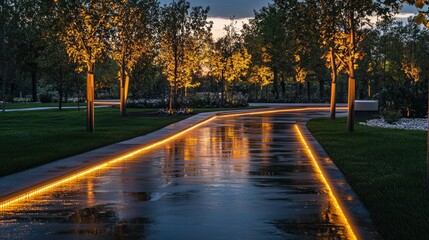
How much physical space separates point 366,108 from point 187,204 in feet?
116

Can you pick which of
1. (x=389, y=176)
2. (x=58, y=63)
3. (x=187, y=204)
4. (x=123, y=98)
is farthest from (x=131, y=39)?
(x=187, y=204)

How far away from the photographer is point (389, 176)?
13.8 metres

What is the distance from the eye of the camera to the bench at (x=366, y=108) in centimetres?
4434

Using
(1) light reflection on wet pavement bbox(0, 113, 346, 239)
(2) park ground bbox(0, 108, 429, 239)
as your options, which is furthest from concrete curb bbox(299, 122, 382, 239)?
(1) light reflection on wet pavement bbox(0, 113, 346, 239)

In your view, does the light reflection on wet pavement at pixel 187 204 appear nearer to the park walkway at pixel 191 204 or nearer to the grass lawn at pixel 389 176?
the park walkway at pixel 191 204

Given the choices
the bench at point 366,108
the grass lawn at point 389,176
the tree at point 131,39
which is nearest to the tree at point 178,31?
the tree at point 131,39

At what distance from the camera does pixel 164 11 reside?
1966 inches

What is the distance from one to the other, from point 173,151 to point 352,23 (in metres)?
12.0

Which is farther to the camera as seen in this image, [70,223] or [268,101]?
[268,101]

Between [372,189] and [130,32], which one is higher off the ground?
[130,32]

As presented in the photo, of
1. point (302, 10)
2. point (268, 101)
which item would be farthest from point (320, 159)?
point (268, 101)

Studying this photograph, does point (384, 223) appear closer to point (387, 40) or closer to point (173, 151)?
point (173, 151)

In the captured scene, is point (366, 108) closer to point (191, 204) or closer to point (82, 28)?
point (82, 28)

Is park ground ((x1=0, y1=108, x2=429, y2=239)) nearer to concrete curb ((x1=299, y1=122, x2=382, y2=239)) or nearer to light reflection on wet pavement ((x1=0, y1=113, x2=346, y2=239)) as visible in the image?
concrete curb ((x1=299, y1=122, x2=382, y2=239))
